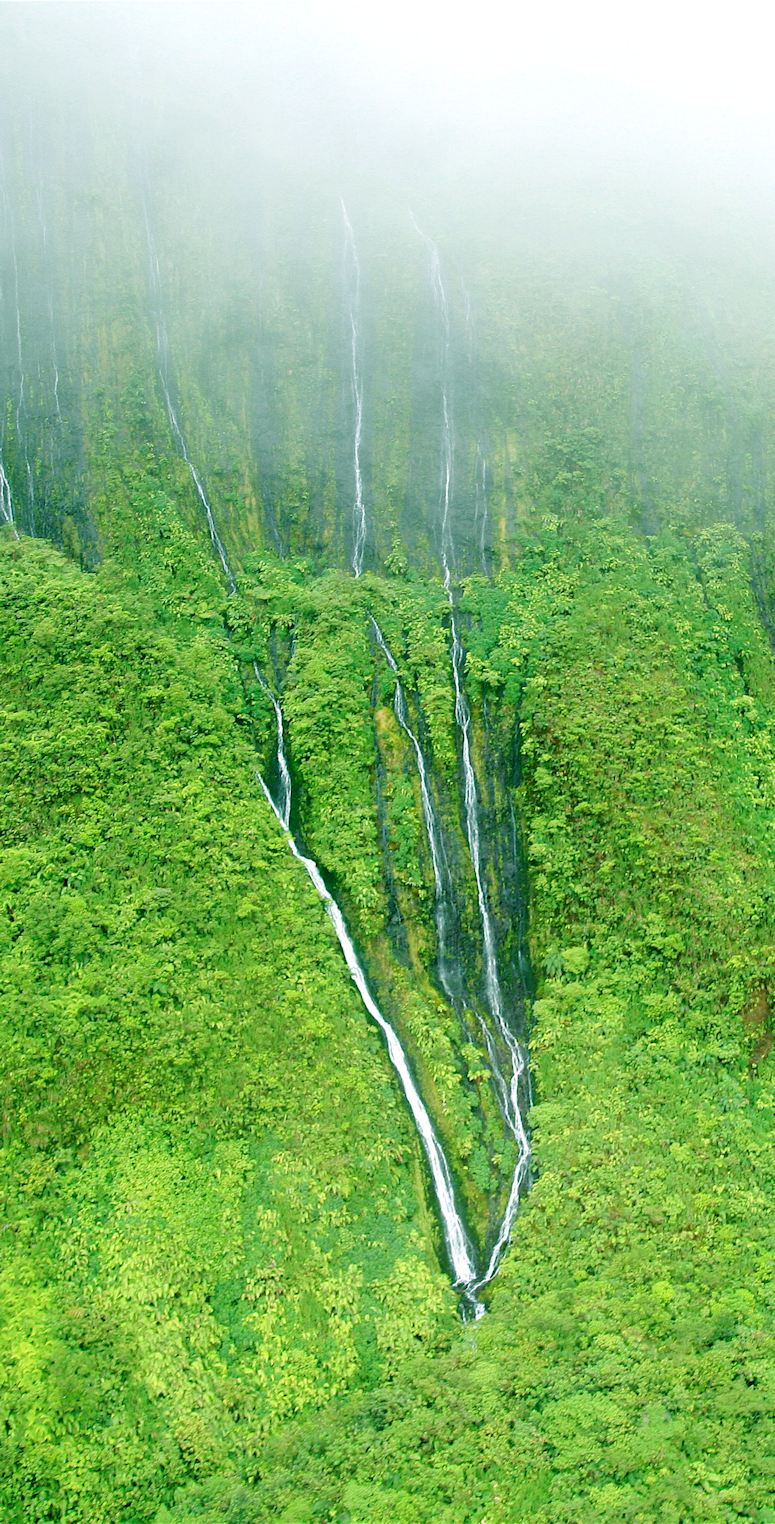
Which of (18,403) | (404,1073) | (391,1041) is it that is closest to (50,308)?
(18,403)

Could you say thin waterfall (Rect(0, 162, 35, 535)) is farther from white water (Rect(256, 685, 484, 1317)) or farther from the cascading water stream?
white water (Rect(256, 685, 484, 1317))

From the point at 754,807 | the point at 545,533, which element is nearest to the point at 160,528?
the point at 545,533

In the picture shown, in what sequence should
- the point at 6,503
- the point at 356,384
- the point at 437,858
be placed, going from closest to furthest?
the point at 437,858, the point at 6,503, the point at 356,384

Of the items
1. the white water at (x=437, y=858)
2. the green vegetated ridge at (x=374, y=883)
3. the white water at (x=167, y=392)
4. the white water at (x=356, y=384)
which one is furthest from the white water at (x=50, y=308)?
the white water at (x=437, y=858)

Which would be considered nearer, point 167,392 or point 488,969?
point 488,969

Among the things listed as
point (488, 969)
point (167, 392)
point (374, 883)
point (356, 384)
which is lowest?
point (488, 969)

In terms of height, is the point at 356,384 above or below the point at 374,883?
above

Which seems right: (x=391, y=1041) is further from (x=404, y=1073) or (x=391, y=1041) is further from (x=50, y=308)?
(x=50, y=308)
